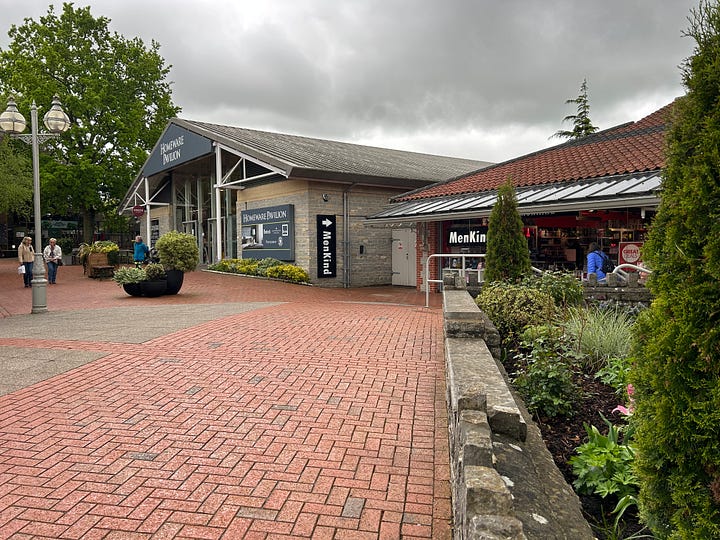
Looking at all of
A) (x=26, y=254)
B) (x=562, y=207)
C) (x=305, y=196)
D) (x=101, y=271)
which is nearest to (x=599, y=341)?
(x=562, y=207)

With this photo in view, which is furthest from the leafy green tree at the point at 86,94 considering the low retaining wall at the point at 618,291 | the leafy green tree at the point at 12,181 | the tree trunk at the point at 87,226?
the low retaining wall at the point at 618,291

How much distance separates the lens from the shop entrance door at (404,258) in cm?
1875

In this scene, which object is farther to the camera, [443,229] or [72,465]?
[443,229]

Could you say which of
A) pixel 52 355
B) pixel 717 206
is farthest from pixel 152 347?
pixel 717 206

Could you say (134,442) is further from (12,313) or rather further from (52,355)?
(12,313)

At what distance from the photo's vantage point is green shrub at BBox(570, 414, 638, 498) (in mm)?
2449

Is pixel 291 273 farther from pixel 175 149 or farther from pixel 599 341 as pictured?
pixel 599 341

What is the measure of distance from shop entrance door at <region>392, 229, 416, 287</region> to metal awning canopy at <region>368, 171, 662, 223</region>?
3.29 meters

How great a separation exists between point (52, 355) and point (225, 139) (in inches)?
576

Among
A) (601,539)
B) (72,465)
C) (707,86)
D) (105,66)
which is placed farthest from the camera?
(105,66)

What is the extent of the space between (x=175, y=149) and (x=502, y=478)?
24.9 metres

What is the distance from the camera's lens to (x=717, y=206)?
168 centimetres

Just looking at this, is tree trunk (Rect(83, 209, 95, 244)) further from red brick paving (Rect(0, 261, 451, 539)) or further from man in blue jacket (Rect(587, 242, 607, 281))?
man in blue jacket (Rect(587, 242, 607, 281))

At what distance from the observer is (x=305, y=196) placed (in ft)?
57.8
